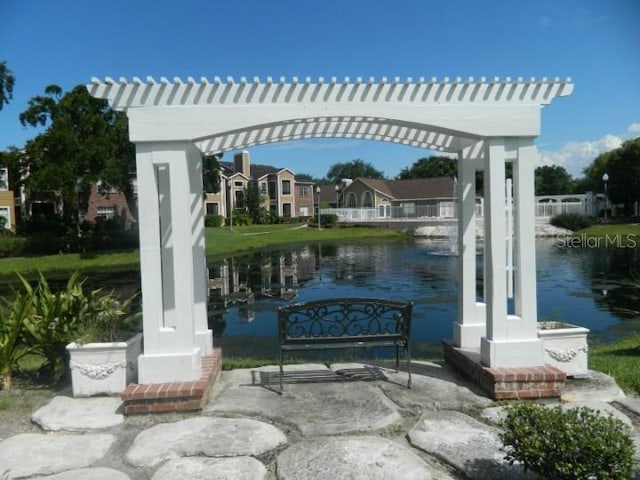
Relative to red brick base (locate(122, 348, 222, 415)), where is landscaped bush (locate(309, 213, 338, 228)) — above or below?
above

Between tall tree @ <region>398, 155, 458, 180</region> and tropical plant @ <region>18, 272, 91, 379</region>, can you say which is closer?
tropical plant @ <region>18, 272, 91, 379</region>

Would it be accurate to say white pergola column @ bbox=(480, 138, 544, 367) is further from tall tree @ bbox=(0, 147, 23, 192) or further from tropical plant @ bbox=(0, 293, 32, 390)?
tall tree @ bbox=(0, 147, 23, 192)

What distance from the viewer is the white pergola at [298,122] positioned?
4184mm

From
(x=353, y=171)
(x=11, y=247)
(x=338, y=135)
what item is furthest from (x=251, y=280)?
(x=353, y=171)

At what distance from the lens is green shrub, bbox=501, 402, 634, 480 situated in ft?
7.50

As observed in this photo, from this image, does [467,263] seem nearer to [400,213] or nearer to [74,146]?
[74,146]

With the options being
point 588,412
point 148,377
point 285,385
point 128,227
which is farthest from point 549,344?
point 128,227

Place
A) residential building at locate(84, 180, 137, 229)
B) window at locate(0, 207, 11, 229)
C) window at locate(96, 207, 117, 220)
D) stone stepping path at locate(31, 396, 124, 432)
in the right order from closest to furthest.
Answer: stone stepping path at locate(31, 396, 124, 432)
window at locate(0, 207, 11, 229)
residential building at locate(84, 180, 137, 229)
window at locate(96, 207, 117, 220)

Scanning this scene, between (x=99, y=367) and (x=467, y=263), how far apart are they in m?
3.74

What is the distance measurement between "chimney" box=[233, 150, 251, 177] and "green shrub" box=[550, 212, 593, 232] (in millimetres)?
31713

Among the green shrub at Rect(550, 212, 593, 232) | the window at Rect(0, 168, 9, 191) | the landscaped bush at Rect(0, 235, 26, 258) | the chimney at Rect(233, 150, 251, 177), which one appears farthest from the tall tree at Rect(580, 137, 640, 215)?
the window at Rect(0, 168, 9, 191)

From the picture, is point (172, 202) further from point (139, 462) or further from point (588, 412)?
point (588, 412)

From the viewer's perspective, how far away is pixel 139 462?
319 centimetres

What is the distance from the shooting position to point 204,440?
3.45 m
